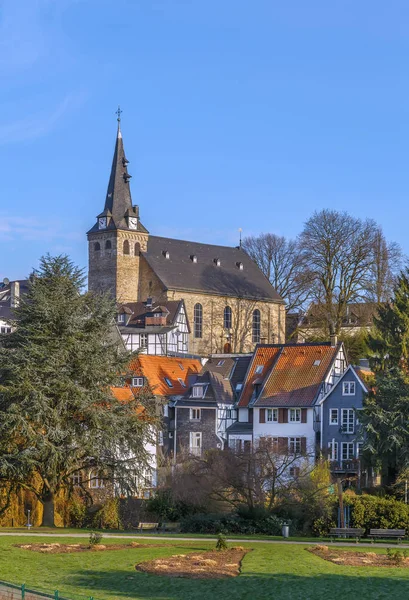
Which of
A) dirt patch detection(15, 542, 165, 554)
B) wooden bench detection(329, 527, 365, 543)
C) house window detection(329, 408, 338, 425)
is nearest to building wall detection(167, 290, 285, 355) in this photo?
house window detection(329, 408, 338, 425)

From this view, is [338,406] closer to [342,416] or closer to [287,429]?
[342,416]

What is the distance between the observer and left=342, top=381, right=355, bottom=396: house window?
204ft

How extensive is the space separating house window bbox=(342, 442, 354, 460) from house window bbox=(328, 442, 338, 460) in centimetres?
44

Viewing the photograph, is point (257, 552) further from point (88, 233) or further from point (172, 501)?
point (88, 233)

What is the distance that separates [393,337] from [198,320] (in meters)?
52.4

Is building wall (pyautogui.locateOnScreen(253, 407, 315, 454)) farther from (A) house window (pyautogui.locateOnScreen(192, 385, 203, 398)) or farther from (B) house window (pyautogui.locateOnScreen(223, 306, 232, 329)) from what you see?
(B) house window (pyautogui.locateOnScreen(223, 306, 232, 329))

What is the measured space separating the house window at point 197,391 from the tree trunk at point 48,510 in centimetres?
2228

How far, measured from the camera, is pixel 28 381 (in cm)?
4425

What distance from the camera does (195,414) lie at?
66.4 metres

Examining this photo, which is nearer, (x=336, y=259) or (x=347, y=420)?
(x=347, y=420)

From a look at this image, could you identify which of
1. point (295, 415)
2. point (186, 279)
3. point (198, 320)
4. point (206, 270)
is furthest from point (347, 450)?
point (206, 270)

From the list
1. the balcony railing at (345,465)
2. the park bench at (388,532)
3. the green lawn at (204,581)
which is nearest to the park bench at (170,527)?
the park bench at (388,532)

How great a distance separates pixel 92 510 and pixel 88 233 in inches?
2507

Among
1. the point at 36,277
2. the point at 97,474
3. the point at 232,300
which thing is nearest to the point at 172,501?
the point at 97,474
